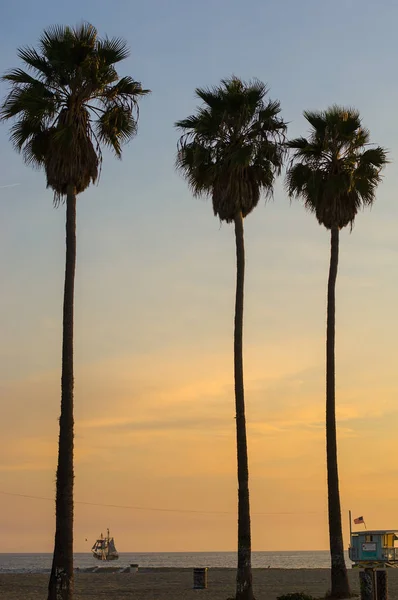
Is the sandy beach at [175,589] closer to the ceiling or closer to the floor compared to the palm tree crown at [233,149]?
closer to the floor

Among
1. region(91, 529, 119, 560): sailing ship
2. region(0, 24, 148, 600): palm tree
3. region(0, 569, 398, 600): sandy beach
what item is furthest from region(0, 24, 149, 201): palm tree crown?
region(91, 529, 119, 560): sailing ship

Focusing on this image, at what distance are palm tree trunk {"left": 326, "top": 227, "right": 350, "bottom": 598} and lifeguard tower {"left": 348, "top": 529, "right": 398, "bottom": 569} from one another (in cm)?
1704

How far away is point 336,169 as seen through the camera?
35.6 m

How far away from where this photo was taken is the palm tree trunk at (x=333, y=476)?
103ft

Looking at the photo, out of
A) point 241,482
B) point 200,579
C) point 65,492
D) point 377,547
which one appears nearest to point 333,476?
A: point 241,482

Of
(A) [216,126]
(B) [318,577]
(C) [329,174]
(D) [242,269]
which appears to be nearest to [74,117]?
(A) [216,126]

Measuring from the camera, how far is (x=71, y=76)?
29359mm

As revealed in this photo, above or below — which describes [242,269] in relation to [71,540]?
above

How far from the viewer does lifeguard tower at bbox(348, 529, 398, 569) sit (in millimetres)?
48344

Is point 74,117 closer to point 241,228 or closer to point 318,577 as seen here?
point 241,228

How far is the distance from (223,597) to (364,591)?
13189 mm

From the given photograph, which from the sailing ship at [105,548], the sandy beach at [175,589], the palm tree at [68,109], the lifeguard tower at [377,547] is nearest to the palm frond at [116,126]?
the palm tree at [68,109]

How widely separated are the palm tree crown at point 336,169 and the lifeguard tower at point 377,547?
21272 millimetres

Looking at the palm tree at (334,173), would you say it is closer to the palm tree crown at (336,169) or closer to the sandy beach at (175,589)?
the palm tree crown at (336,169)
